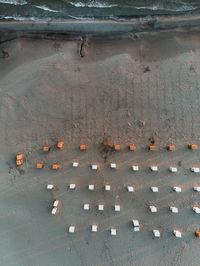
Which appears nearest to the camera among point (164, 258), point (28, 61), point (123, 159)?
point (164, 258)

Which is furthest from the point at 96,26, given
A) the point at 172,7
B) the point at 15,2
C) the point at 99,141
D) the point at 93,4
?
the point at 99,141

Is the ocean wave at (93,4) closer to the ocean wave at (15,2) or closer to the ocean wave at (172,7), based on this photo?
the ocean wave at (172,7)

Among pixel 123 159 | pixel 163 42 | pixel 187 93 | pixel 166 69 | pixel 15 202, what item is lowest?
pixel 15 202

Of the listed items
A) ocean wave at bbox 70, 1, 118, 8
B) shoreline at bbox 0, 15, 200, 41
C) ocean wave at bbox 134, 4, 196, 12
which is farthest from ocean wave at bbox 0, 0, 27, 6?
ocean wave at bbox 134, 4, 196, 12

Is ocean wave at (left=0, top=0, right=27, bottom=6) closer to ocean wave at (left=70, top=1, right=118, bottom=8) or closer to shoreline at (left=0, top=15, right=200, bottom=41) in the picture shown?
shoreline at (left=0, top=15, right=200, bottom=41)

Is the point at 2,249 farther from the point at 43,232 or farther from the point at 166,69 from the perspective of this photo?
the point at 166,69

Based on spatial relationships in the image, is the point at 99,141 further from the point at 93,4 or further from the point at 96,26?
the point at 93,4

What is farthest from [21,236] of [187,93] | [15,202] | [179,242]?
[187,93]

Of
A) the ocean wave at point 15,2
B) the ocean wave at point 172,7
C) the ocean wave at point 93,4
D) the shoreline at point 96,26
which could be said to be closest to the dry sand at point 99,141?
the shoreline at point 96,26
